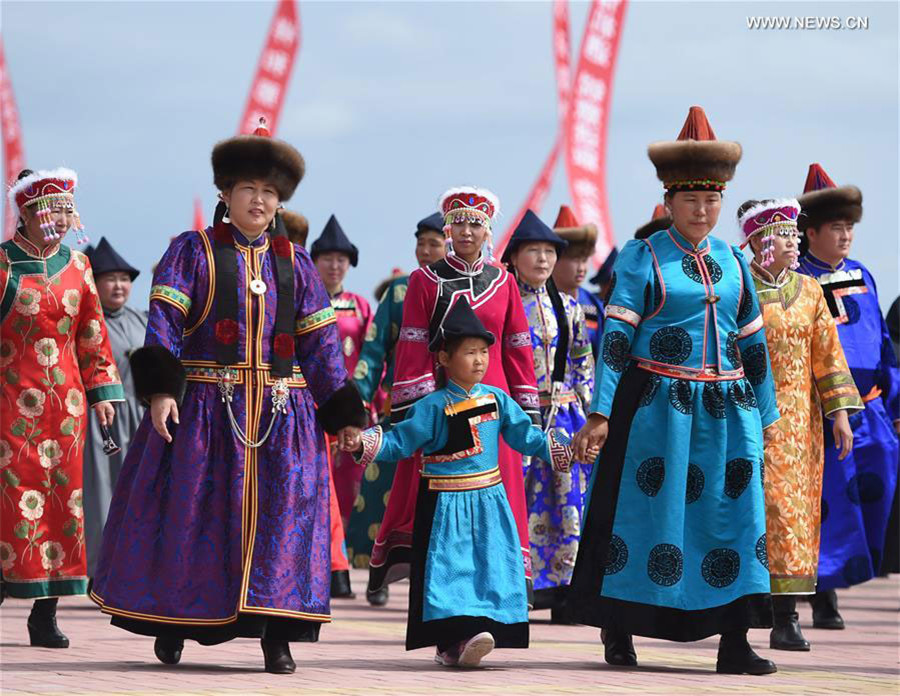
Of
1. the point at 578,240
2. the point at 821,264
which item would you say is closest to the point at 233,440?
the point at 821,264

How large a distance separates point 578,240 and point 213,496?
504 cm

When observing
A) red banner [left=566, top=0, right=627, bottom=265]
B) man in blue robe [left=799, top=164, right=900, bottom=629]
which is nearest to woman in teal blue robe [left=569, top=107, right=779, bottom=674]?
man in blue robe [left=799, top=164, right=900, bottom=629]

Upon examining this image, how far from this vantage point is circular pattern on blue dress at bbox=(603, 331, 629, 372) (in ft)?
23.1

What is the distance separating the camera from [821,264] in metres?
9.88

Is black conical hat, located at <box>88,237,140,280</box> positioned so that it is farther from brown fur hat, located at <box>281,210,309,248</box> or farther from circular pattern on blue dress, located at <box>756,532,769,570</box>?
circular pattern on blue dress, located at <box>756,532,769,570</box>

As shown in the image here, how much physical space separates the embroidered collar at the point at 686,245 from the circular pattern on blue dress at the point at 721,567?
4.13 feet

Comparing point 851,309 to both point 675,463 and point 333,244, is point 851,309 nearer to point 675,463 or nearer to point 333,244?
point 675,463

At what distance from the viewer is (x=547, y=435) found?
7.49m

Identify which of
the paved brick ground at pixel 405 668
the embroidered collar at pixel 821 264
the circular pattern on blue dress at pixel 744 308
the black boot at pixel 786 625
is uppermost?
the embroidered collar at pixel 821 264

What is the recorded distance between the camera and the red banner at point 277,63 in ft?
79.9

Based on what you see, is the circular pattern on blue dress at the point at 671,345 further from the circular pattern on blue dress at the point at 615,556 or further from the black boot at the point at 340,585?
the black boot at the point at 340,585

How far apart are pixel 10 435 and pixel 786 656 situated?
12.2 feet

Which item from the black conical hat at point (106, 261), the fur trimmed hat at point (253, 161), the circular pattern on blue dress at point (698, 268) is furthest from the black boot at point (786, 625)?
the black conical hat at point (106, 261)

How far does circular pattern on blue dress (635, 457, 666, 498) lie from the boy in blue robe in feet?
1.32
